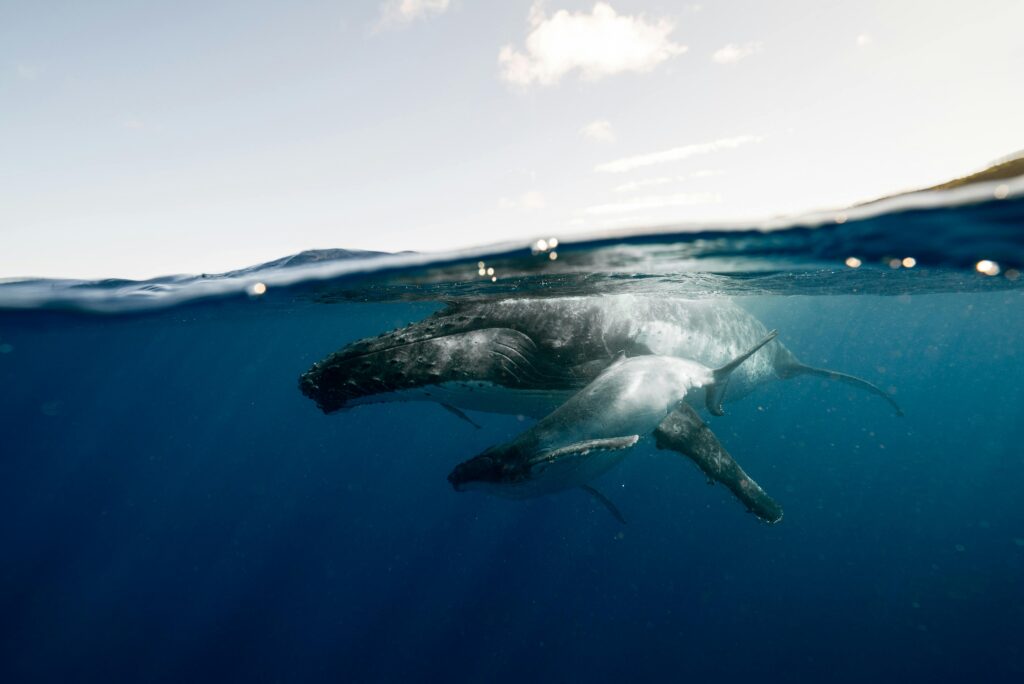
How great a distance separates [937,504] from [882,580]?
39442mm

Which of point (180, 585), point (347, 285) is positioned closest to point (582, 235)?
point (347, 285)

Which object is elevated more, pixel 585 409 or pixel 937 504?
pixel 585 409

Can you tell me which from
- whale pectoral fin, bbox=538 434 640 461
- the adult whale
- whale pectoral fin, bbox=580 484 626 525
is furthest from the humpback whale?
whale pectoral fin, bbox=580 484 626 525

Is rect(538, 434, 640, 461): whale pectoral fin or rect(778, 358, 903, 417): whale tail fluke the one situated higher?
rect(538, 434, 640, 461): whale pectoral fin

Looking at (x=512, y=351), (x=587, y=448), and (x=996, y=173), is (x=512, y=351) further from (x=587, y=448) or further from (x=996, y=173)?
(x=996, y=173)

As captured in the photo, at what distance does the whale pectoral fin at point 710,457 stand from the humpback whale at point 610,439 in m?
0.01

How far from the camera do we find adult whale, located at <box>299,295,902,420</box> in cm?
599

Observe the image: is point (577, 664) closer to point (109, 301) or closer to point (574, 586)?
point (574, 586)

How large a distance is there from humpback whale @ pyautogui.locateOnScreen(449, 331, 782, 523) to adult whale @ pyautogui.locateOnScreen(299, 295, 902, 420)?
1.40 meters

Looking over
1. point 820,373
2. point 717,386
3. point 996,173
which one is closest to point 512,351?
point 717,386

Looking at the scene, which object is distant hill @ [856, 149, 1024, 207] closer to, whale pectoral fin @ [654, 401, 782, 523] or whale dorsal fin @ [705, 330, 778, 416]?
whale dorsal fin @ [705, 330, 778, 416]

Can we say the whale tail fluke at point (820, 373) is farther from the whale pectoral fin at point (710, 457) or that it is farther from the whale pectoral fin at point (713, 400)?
the whale pectoral fin at point (710, 457)

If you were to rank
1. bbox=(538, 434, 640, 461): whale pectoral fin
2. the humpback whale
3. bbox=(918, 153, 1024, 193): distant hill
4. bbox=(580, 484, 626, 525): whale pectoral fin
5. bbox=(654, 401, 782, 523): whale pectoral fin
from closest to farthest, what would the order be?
bbox=(538, 434, 640, 461): whale pectoral fin
the humpback whale
bbox=(654, 401, 782, 523): whale pectoral fin
bbox=(918, 153, 1024, 193): distant hill
bbox=(580, 484, 626, 525): whale pectoral fin

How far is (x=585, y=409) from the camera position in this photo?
4629 millimetres
